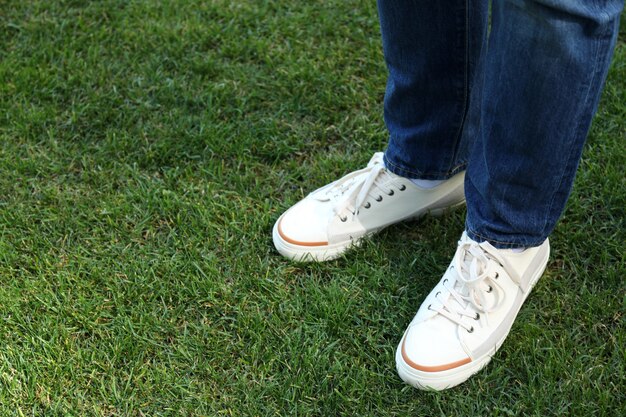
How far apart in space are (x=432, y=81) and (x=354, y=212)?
36cm

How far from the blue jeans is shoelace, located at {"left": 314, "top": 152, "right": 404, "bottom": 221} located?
0.11ft

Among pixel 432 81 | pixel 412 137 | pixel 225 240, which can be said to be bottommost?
pixel 225 240

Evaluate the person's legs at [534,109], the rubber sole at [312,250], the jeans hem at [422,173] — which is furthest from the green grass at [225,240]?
the person's legs at [534,109]

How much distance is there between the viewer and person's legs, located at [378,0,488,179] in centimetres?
151

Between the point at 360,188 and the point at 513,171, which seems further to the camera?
the point at 360,188

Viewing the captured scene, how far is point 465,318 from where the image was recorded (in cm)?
153

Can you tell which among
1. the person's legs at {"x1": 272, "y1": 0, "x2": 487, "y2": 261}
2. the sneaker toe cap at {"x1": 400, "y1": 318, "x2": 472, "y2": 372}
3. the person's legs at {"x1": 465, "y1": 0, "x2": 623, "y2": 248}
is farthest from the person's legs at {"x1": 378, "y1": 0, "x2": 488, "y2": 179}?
the sneaker toe cap at {"x1": 400, "y1": 318, "x2": 472, "y2": 372}

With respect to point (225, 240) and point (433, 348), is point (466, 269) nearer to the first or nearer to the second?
point (433, 348)

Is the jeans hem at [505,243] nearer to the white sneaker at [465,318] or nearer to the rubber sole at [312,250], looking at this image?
the white sneaker at [465,318]

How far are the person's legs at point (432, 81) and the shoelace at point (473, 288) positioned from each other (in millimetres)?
244

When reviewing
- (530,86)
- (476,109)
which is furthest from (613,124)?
(530,86)

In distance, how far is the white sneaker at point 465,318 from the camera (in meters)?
1.48

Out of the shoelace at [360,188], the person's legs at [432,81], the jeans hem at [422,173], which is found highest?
the person's legs at [432,81]

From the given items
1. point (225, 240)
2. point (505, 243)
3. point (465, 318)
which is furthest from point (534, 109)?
point (225, 240)
